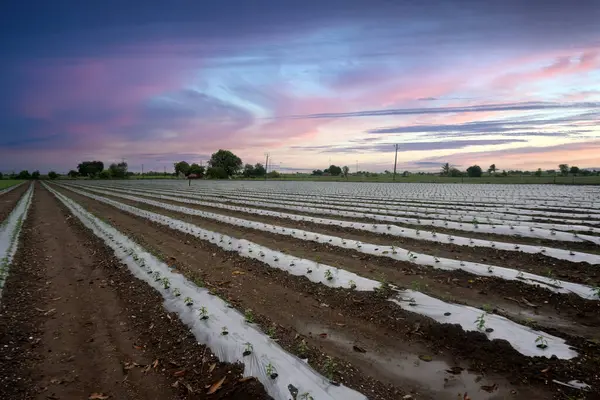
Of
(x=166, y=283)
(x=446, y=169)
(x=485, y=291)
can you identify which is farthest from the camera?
(x=446, y=169)

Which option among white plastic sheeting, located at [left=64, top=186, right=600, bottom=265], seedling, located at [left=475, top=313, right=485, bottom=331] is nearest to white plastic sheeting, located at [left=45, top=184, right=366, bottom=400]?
seedling, located at [left=475, top=313, right=485, bottom=331]

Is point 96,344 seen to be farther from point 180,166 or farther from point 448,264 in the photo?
point 180,166

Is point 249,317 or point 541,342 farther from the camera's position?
point 249,317

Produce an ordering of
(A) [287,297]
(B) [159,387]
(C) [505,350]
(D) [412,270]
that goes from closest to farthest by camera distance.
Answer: (B) [159,387]
(C) [505,350]
(A) [287,297]
(D) [412,270]

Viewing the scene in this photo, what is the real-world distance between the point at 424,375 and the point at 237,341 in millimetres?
2437

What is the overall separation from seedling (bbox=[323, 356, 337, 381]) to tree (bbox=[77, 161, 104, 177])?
161467 mm

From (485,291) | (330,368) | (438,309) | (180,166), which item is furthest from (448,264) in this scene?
(180,166)

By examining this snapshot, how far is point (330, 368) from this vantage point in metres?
3.79

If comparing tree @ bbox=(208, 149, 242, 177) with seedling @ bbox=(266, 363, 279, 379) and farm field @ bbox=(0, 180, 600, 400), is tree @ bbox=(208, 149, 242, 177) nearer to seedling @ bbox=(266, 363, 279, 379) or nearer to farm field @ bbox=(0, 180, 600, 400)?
farm field @ bbox=(0, 180, 600, 400)

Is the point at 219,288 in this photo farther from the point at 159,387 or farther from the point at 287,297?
the point at 159,387

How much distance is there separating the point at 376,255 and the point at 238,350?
534 centimetres

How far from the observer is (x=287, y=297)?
6.23m

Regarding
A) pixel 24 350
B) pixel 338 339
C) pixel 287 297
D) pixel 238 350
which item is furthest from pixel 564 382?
pixel 24 350

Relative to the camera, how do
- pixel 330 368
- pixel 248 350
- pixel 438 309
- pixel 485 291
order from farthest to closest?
pixel 485 291 → pixel 438 309 → pixel 248 350 → pixel 330 368
